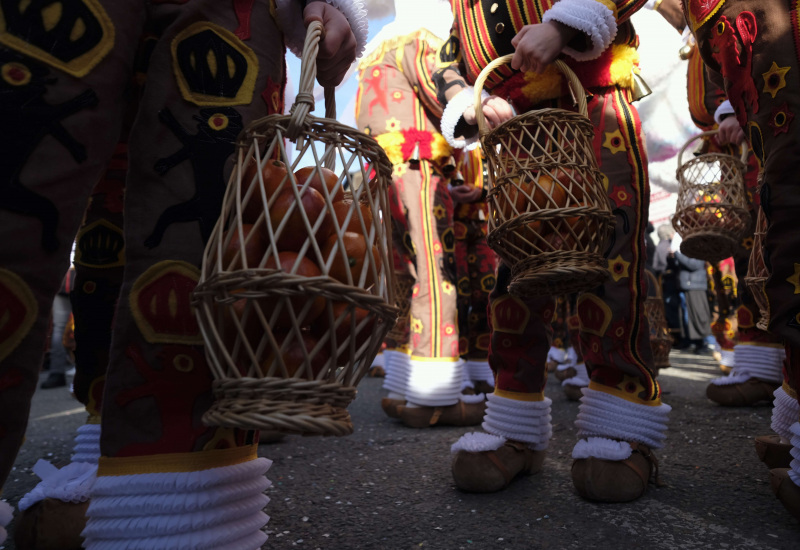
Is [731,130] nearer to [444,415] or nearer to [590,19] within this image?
[590,19]

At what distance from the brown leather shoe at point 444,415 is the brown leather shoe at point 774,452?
3.31ft

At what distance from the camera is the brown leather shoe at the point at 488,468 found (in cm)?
123

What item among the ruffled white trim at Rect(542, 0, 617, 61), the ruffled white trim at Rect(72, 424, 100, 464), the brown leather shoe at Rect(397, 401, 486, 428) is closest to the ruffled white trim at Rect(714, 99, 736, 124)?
the ruffled white trim at Rect(542, 0, 617, 61)

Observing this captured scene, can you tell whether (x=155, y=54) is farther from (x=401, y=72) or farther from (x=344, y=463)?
(x=401, y=72)

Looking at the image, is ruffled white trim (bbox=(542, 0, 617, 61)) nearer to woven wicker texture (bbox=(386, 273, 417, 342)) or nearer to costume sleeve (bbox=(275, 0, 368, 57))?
costume sleeve (bbox=(275, 0, 368, 57))

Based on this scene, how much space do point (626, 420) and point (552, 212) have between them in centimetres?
60

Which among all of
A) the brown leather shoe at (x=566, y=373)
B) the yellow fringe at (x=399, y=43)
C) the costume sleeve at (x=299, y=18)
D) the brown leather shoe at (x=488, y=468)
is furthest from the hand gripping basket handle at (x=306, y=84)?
the brown leather shoe at (x=566, y=373)

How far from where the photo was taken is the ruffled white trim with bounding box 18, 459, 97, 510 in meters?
0.95

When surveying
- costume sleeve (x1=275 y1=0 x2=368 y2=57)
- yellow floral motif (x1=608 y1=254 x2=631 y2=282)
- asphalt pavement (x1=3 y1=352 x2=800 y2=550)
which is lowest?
asphalt pavement (x1=3 y1=352 x2=800 y2=550)

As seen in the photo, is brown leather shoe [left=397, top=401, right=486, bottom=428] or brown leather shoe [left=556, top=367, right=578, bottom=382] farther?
brown leather shoe [left=556, top=367, right=578, bottom=382]

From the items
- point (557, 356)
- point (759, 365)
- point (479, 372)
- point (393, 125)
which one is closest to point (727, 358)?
point (557, 356)

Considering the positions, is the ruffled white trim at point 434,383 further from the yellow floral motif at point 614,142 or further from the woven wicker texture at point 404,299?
the yellow floral motif at point 614,142

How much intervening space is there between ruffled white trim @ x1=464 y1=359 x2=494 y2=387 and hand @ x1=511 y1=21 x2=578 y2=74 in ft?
6.50

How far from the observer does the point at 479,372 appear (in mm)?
2875
